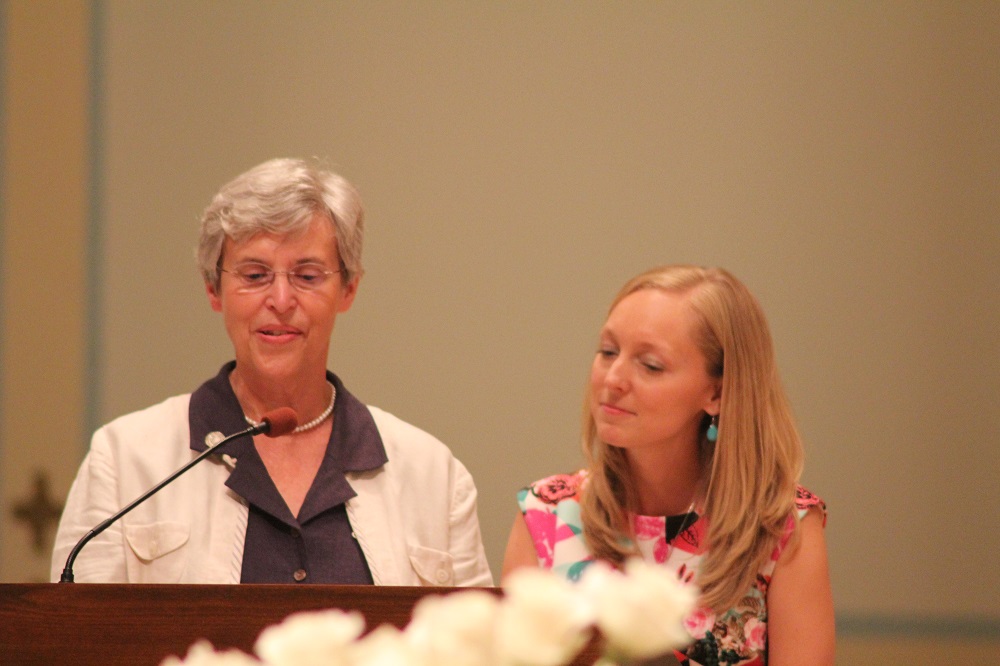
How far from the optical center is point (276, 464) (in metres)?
2.40

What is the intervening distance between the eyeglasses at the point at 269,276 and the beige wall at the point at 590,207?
4.83 ft

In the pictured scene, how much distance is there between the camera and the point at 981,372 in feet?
12.2

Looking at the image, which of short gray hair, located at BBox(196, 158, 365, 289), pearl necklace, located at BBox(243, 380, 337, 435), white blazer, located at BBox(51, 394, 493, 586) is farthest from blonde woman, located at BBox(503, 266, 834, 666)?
short gray hair, located at BBox(196, 158, 365, 289)

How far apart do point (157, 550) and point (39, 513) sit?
1.93m

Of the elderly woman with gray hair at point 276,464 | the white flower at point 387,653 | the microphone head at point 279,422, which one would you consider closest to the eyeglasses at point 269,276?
the elderly woman with gray hair at point 276,464

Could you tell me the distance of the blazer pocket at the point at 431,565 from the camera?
2354 millimetres

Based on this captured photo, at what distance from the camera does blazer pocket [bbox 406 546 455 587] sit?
2.35m

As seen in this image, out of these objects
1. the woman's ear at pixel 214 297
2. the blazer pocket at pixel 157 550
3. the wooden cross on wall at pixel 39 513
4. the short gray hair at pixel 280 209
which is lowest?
the wooden cross on wall at pixel 39 513

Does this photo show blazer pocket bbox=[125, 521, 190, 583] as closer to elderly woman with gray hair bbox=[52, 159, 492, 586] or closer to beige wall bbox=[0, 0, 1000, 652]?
elderly woman with gray hair bbox=[52, 159, 492, 586]

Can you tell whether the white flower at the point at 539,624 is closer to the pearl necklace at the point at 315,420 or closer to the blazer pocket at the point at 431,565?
the blazer pocket at the point at 431,565

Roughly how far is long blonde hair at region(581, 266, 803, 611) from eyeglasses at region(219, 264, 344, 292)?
2.21 ft

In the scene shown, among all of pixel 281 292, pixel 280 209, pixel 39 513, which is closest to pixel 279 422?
pixel 281 292

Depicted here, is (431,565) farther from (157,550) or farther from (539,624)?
(539,624)

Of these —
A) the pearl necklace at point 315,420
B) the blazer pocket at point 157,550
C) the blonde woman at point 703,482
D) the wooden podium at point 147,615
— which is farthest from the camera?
the pearl necklace at point 315,420
